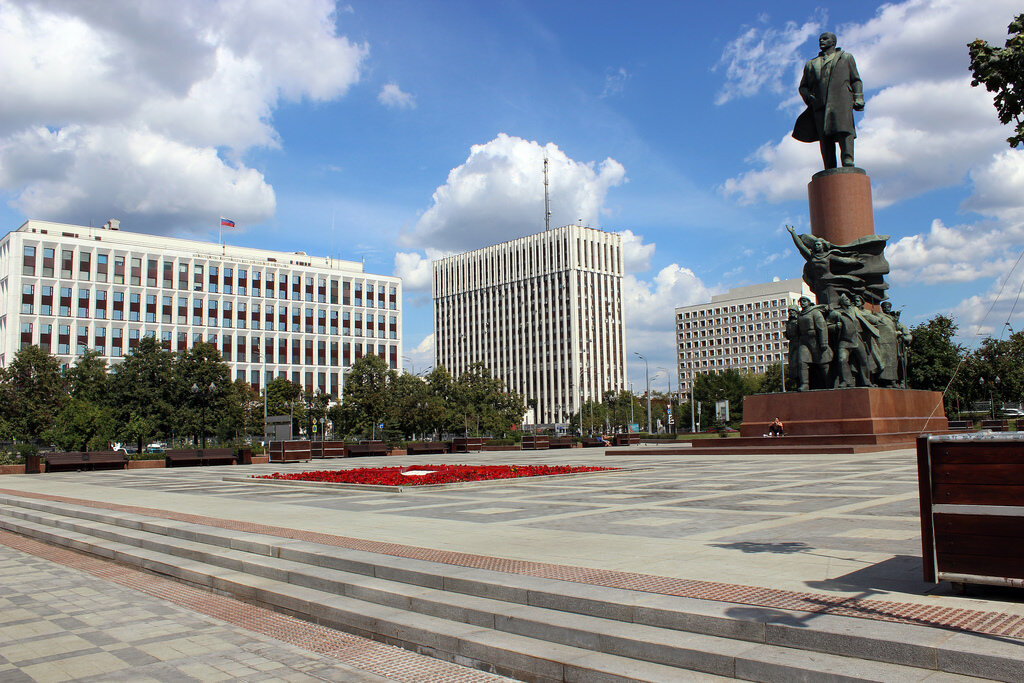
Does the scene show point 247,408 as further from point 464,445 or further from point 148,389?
point 464,445

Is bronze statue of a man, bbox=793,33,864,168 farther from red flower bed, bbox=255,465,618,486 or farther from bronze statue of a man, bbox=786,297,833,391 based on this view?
red flower bed, bbox=255,465,618,486

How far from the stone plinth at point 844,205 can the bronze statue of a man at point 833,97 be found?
0.94m

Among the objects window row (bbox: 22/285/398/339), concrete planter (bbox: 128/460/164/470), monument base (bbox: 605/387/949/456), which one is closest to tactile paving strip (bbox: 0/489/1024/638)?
monument base (bbox: 605/387/949/456)

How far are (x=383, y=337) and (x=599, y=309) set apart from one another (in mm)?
51526

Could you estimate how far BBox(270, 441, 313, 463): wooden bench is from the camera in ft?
116

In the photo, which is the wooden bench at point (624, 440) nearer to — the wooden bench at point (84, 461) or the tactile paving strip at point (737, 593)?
the wooden bench at point (84, 461)

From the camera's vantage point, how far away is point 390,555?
7.84m

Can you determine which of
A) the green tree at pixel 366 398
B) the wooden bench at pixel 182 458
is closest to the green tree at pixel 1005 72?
the wooden bench at pixel 182 458

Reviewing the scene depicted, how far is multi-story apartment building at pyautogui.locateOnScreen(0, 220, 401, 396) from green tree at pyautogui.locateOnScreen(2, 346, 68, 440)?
55.7 ft

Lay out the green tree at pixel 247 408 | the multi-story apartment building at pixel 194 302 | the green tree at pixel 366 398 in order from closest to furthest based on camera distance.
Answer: the green tree at pixel 366 398
the green tree at pixel 247 408
the multi-story apartment building at pixel 194 302

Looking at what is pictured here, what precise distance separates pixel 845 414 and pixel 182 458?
29388mm

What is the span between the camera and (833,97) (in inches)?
1264

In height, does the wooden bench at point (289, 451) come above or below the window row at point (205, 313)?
below

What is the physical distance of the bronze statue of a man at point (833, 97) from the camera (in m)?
31.9
